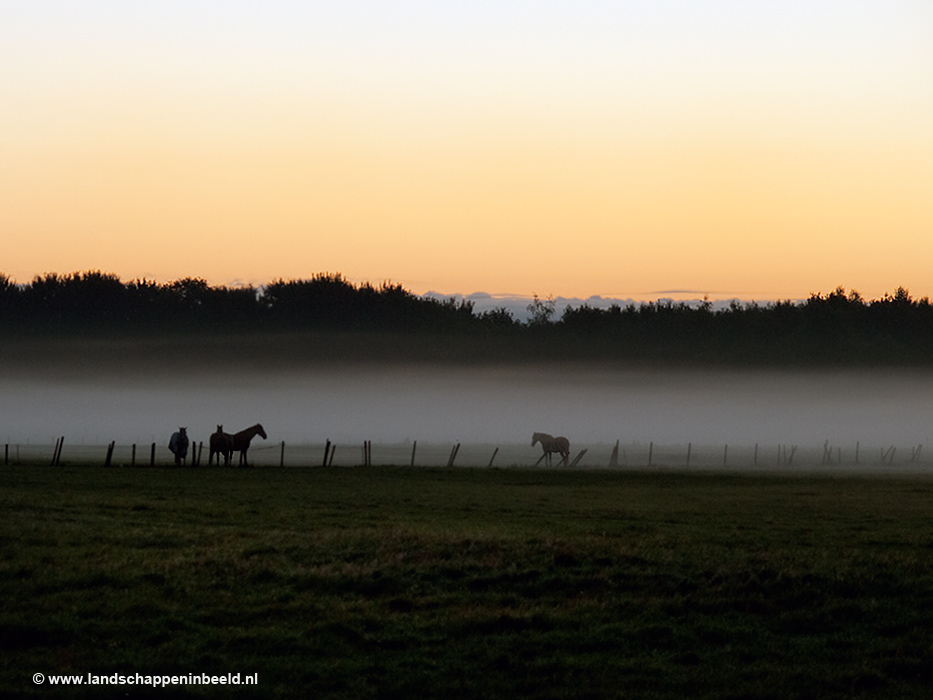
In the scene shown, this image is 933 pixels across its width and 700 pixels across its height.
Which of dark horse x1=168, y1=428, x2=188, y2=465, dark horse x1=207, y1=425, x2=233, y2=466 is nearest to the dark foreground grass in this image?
dark horse x1=168, y1=428, x2=188, y2=465

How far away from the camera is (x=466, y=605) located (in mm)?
18438

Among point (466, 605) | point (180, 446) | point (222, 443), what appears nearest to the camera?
point (466, 605)

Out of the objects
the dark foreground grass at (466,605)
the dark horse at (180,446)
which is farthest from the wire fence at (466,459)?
the dark foreground grass at (466,605)

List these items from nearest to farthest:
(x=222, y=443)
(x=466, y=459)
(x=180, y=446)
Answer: (x=180, y=446)
(x=222, y=443)
(x=466, y=459)

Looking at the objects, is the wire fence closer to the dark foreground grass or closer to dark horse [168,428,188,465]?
dark horse [168,428,188,465]

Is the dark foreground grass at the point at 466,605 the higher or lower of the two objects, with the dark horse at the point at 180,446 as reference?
lower

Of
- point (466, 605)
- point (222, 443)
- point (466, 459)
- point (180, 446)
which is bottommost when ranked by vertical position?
point (466, 605)

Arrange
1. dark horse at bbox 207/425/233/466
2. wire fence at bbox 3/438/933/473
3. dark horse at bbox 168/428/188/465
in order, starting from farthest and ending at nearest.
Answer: wire fence at bbox 3/438/933/473, dark horse at bbox 207/425/233/466, dark horse at bbox 168/428/188/465

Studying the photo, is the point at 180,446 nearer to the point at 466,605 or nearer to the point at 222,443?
the point at 222,443

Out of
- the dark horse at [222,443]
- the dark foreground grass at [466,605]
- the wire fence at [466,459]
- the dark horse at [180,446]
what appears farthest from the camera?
the wire fence at [466,459]

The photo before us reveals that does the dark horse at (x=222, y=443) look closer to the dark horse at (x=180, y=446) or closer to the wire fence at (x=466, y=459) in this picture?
the wire fence at (x=466, y=459)

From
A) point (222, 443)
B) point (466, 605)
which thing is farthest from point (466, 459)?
point (466, 605)

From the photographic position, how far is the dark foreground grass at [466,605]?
14.6 meters

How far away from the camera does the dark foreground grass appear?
1458cm
